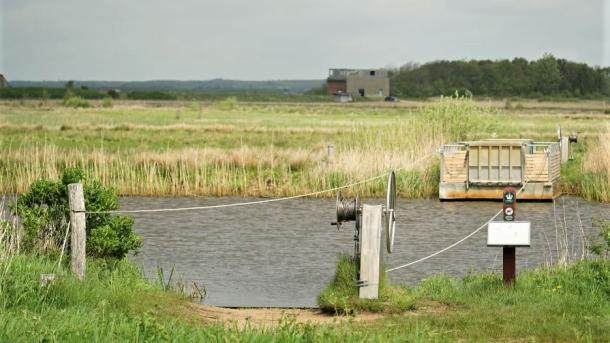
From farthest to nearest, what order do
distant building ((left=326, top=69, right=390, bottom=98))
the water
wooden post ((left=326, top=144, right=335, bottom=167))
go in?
distant building ((left=326, top=69, right=390, bottom=98)) → wooden post ((left=326, top=144, right=335, bottom=167)) → the water

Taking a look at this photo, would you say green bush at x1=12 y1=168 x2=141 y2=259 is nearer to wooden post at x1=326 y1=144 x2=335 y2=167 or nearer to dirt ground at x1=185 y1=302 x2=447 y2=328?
dirt ground at x1=185 y1=302 x2=447 y2=328

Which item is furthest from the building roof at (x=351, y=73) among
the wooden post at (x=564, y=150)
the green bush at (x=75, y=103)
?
the wooden post at (x=564, y=150)

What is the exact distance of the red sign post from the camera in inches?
521

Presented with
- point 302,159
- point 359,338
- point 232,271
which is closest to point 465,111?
point 302,159

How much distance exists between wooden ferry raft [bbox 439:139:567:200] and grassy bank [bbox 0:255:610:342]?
15.2 m

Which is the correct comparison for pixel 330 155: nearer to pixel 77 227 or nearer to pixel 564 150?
pixel 564 150

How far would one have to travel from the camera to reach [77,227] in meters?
13.6

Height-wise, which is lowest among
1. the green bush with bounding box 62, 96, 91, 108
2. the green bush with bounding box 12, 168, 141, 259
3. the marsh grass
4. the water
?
the water

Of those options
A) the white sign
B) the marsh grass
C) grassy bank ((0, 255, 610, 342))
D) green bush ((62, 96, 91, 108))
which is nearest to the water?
the marsh grass

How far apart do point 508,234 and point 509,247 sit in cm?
28

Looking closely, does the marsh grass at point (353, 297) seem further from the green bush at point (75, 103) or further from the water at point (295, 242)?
the green bush at point (75, 103)

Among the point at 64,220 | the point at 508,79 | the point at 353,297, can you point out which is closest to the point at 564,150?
the point at 64,220

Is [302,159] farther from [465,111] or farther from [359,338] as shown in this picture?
[359,338]

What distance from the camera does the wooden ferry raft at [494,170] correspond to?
29.8 meters
